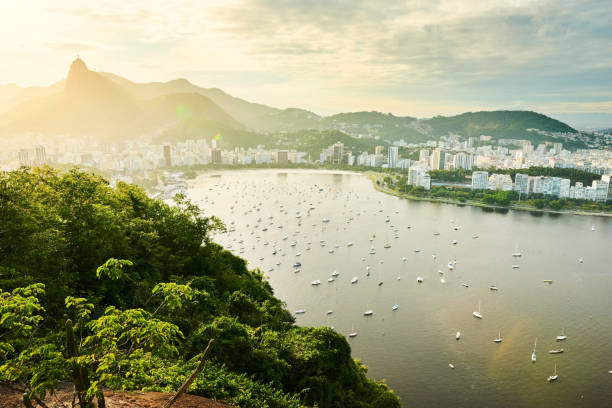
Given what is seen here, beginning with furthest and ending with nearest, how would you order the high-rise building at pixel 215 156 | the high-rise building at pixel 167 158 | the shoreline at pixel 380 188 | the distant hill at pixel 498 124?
the distant hill at pixel 498 124, the high-rise building at pixel 215 156, the high-rise building at pixel 167 158, the shoreline at pixel 380 188

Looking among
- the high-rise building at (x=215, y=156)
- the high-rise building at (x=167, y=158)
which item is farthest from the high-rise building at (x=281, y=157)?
the high-rise building at (x=167, y=158)

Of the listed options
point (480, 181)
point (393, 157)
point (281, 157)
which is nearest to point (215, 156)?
point (281, 157)

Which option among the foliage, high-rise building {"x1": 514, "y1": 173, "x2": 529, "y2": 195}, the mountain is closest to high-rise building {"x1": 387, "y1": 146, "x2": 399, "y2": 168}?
high-rise building {"x1": 514, "y1": 173, "x2": 529, "y2": 195}

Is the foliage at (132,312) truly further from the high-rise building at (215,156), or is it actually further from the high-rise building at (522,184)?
the high-rise building at (215,156)

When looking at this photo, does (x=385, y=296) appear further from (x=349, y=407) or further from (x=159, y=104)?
(x=159, y=104)

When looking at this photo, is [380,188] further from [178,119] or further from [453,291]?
[178,119]

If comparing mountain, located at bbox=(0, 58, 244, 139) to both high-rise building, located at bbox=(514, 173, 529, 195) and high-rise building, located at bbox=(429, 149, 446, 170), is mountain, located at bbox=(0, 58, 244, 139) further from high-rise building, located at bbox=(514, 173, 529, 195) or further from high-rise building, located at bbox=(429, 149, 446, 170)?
high-rise building, located at bbox=(514, 173, 529, 195)

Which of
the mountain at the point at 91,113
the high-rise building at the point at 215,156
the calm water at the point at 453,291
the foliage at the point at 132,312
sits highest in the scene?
the mountain at the point at 91,113
